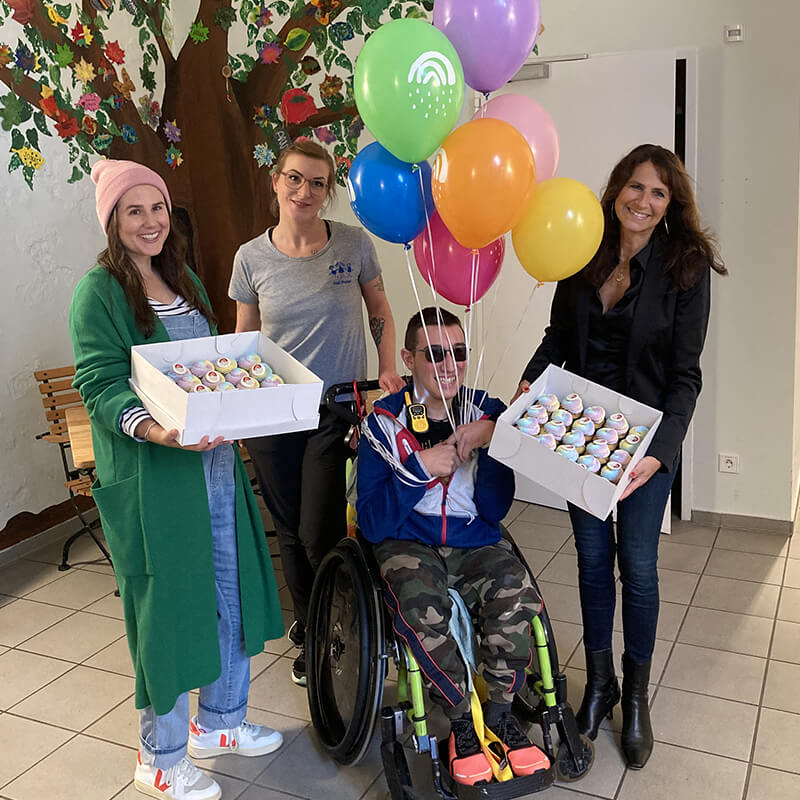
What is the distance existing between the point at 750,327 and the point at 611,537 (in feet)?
5.28

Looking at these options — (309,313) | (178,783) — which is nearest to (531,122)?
(309,313)

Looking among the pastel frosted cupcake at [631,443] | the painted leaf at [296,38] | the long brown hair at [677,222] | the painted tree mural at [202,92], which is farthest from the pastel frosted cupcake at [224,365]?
the painted leaf at [296,38]

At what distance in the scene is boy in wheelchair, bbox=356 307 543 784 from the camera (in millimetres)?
1847

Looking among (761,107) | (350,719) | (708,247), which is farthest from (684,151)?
(350,719)

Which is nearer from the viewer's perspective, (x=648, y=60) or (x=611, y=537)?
(x=611, y=537)

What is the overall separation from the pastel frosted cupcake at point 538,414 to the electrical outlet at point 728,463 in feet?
6.21

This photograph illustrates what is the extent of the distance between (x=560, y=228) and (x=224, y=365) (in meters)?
0.81

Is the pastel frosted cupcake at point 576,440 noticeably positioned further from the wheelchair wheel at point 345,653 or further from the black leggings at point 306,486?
the black leggings at point 306,486

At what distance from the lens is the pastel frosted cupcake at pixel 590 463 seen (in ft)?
5.74

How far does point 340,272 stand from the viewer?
2.39 m

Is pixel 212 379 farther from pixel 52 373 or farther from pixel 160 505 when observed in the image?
pixel 52 373

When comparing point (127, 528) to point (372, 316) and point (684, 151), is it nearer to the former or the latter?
point (372, 316)

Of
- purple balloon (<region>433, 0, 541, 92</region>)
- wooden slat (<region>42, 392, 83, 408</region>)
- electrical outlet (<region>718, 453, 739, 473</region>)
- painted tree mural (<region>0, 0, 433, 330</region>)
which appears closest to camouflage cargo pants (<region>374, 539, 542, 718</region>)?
purple balloon (<region>433, 0, 541, 92</region>)

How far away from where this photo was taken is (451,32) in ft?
6.02
